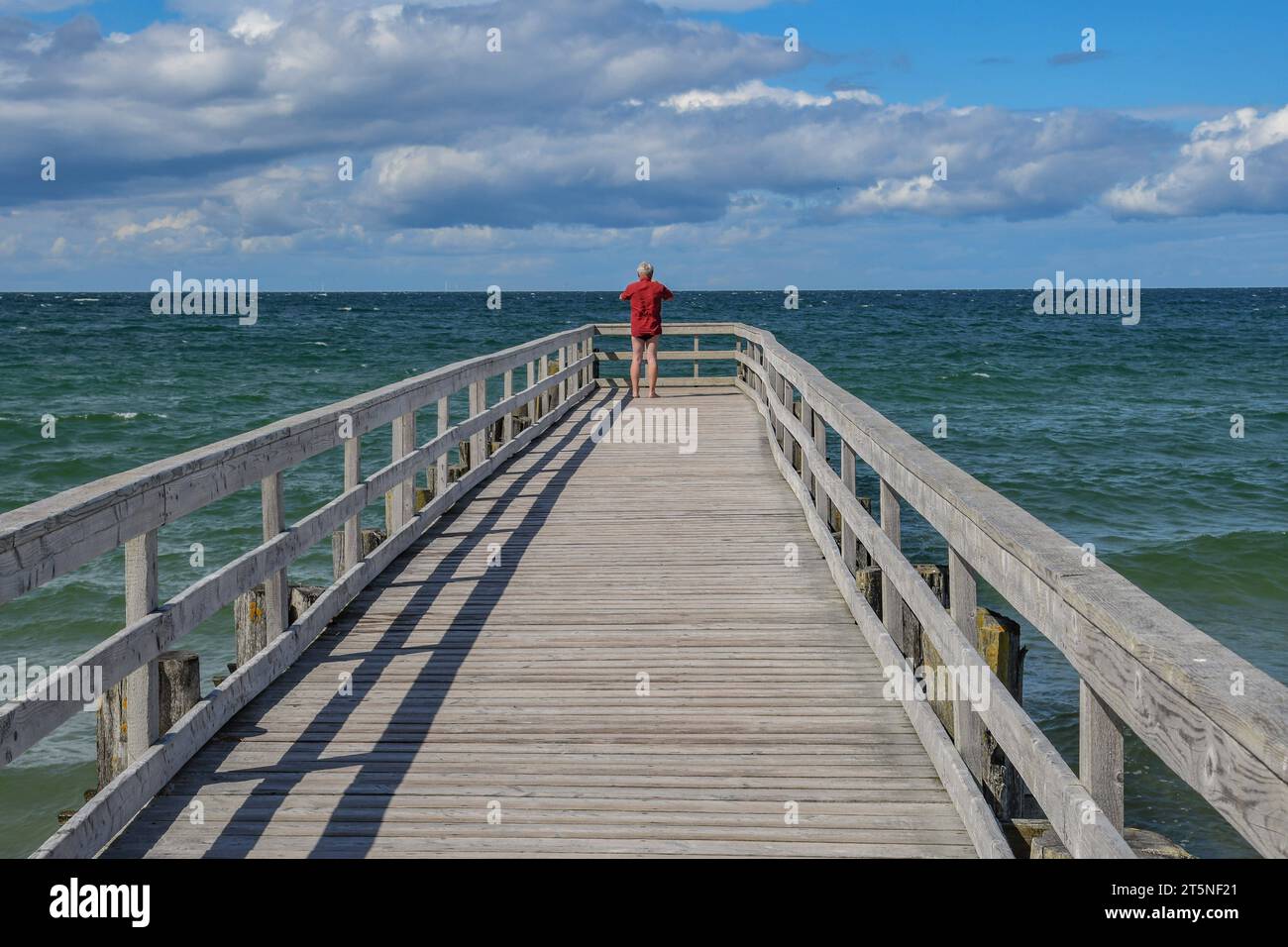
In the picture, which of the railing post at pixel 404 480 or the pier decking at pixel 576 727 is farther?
the railing post at pixel 404 480

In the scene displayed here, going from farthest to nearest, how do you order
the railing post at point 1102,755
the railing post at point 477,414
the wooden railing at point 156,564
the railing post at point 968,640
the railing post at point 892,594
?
the railing post at point 477,414
the railing post at point 892,594
the railing post at point 968,640
the wooden railing at point 156,564
the railing post at point 1102,755

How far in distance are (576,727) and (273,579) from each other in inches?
63.0

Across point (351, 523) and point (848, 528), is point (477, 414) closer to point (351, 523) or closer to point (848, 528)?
point (351, 523)

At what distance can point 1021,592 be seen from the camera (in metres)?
3.09

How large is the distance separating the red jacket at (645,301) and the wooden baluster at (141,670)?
1249cm

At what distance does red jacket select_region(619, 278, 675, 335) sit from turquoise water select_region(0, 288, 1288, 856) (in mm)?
4607

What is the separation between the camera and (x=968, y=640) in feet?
12.5

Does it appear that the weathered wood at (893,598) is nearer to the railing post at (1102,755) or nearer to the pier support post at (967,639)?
the pier support post at (967,639)

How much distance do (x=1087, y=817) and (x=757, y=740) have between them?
2.17m

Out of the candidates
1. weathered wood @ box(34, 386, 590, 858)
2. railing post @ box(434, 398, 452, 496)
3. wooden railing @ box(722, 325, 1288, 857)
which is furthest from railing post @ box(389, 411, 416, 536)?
wooden railing @ box(722, 325, 1288, 857)

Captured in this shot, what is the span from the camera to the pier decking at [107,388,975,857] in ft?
12.7

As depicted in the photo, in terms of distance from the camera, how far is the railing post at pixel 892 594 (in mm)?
5297

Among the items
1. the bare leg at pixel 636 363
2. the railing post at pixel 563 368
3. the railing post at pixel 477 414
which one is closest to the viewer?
the railing post at pixel 477 414

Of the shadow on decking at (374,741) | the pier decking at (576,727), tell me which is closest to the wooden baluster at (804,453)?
the pier decking at (576,727)
